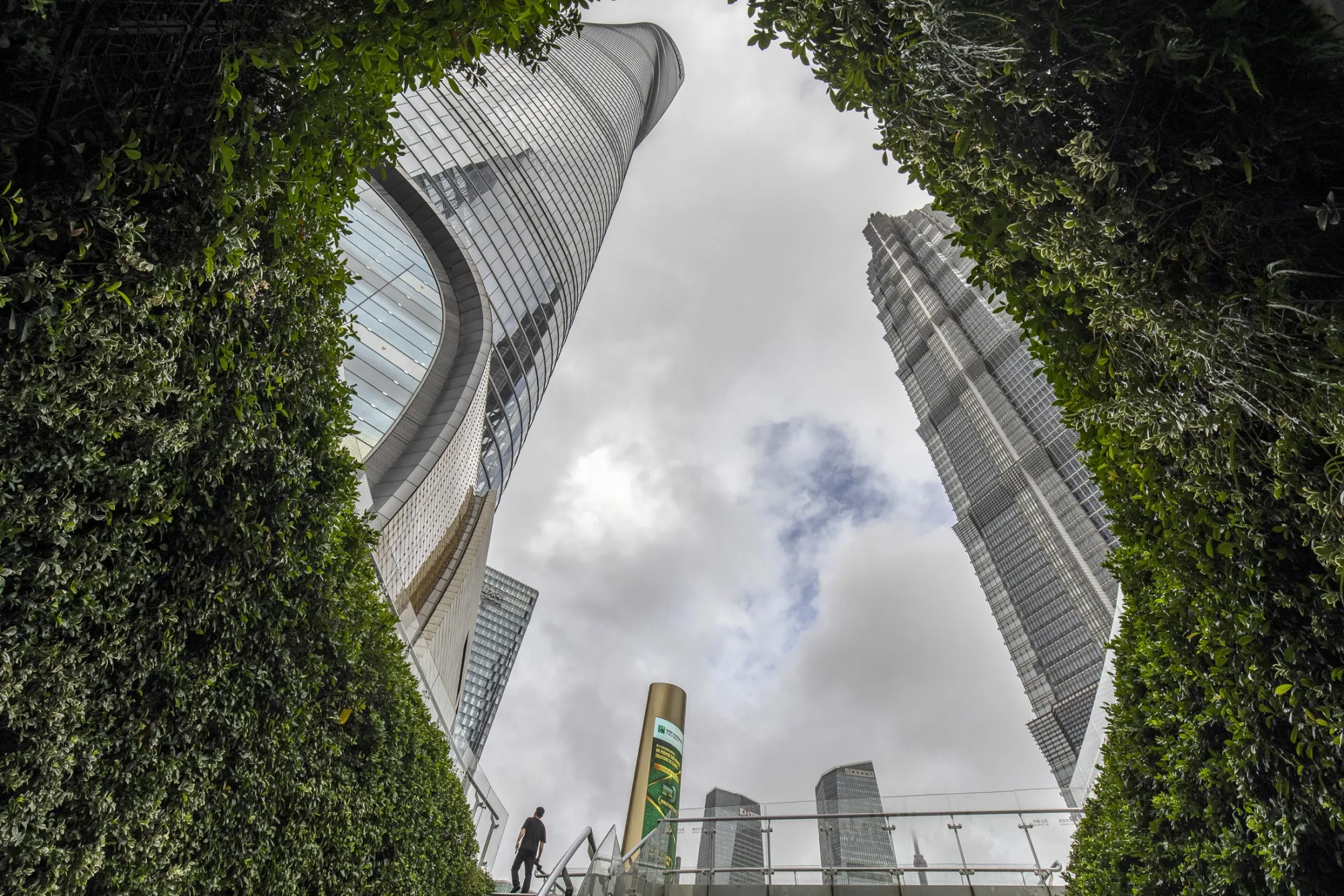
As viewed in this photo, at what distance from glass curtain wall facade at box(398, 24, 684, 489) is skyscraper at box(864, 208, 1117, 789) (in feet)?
196

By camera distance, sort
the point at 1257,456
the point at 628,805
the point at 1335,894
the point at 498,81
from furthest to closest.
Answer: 1. the point at 498,81
2. the point at 628,805
3. the point at 1335,894
4. the point at 1257,456

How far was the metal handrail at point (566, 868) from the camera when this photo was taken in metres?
8.18

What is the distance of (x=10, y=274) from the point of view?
8.13 ft

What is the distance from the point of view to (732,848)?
41.9 ft

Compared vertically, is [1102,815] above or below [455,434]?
below

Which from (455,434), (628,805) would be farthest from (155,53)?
(455,434)

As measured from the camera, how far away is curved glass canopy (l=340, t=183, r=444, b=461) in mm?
20969

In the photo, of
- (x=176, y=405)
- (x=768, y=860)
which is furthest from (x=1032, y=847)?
(x=176, y=405)

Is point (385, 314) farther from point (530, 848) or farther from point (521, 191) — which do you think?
point (521, 191)

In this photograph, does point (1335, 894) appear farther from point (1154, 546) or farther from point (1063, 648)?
point (1063, 648)

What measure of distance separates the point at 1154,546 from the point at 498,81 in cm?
5915

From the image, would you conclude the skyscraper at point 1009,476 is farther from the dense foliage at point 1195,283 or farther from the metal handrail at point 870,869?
the dense foliage at point 1195,283

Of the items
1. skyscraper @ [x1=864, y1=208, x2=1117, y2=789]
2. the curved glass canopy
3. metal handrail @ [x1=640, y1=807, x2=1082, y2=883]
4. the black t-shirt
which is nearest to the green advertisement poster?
metal handrail @ [x1=640, y1=807, x2=1082, y2=883]

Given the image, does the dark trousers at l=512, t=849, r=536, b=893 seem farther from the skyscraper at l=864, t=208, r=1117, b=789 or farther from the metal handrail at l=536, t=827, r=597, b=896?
the skyscraper at l=864, t=208, r=1117, b=789
